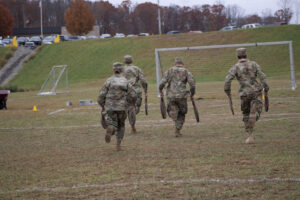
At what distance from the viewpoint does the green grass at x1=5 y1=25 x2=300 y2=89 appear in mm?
36969

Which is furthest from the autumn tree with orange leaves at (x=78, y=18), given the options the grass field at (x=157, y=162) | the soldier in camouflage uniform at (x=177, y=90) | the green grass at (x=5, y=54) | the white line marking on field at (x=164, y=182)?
the white line marking on field at (x=164, y=182)

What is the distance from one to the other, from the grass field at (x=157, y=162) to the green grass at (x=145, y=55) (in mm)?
21002

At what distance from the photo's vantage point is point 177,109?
12453mm

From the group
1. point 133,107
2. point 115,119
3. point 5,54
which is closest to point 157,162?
point 115,119

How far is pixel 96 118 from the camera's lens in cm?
1803

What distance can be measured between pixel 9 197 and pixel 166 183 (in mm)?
2217

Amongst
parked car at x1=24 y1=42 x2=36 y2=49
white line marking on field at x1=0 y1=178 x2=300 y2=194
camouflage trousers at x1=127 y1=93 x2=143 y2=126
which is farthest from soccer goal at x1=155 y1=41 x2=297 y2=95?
parked car at x1=24 y1=42 x2=36 y2=49

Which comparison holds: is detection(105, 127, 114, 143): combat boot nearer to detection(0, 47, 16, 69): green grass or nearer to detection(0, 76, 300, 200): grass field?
detection(0, 76, 300, 200): grass field

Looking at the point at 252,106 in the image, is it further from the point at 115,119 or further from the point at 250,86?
the point at 115,119

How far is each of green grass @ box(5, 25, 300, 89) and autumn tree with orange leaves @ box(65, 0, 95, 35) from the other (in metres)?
25.0

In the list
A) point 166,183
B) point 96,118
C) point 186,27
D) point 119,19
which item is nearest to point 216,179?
point 166,183

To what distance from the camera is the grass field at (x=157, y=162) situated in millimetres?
6867

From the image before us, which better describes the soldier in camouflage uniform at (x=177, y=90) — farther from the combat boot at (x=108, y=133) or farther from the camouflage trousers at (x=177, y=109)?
the combat boot at (x=108, y=133)

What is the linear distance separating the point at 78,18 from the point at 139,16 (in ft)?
114
